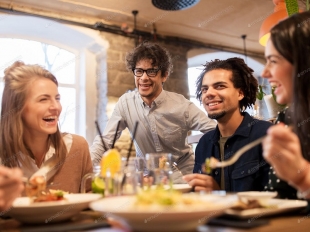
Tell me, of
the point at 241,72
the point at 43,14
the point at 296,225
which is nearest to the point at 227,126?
the point at 241,72

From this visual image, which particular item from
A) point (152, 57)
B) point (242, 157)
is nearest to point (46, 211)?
point (242, 157)

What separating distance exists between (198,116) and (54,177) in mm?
1350

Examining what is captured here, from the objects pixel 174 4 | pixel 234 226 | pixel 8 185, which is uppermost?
pixel 174 4

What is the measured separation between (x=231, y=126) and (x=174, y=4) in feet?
8.01

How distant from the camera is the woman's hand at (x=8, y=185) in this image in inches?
37.7

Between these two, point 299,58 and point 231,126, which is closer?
point 299,58

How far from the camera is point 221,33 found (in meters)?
5.34

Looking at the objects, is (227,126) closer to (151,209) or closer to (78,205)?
(78,205)

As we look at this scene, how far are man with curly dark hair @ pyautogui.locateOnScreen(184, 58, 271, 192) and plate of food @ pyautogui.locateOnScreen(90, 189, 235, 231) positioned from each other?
75 centimetres

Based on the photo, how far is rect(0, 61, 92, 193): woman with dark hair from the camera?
162cm

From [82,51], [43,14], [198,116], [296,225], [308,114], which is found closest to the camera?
[296,225]

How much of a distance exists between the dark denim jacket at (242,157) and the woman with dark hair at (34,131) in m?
0.73

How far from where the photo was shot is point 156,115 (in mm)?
2801

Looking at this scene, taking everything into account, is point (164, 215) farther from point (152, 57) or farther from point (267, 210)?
point (152, 57)
